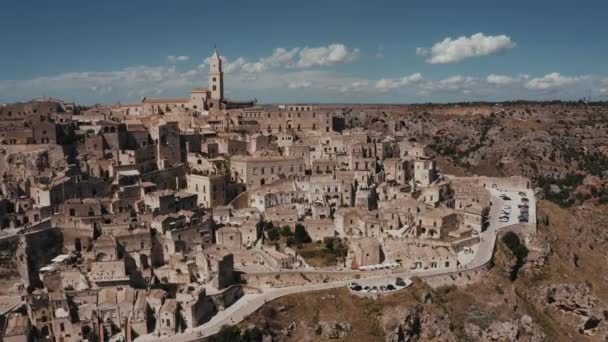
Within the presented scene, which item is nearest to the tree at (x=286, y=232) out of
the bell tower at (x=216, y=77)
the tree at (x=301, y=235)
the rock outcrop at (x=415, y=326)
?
the tree at (x=301, y=235)

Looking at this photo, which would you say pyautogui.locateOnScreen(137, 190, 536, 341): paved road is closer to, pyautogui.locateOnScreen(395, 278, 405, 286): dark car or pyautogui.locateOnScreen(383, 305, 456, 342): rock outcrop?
pyautogui.locateOnScreen(395, 278, 405, 286): dark car

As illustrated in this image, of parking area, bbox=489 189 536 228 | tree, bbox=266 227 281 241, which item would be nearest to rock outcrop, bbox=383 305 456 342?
tree, bbox=266 227 281 241

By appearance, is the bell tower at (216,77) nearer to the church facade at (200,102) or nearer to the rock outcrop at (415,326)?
the church facade at (200,102)

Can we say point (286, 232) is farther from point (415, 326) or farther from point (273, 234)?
point (415, 326)

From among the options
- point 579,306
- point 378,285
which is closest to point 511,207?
point 579,306

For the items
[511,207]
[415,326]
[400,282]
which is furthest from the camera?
[511,207]

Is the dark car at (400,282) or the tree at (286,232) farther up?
the tree at (286,232)
